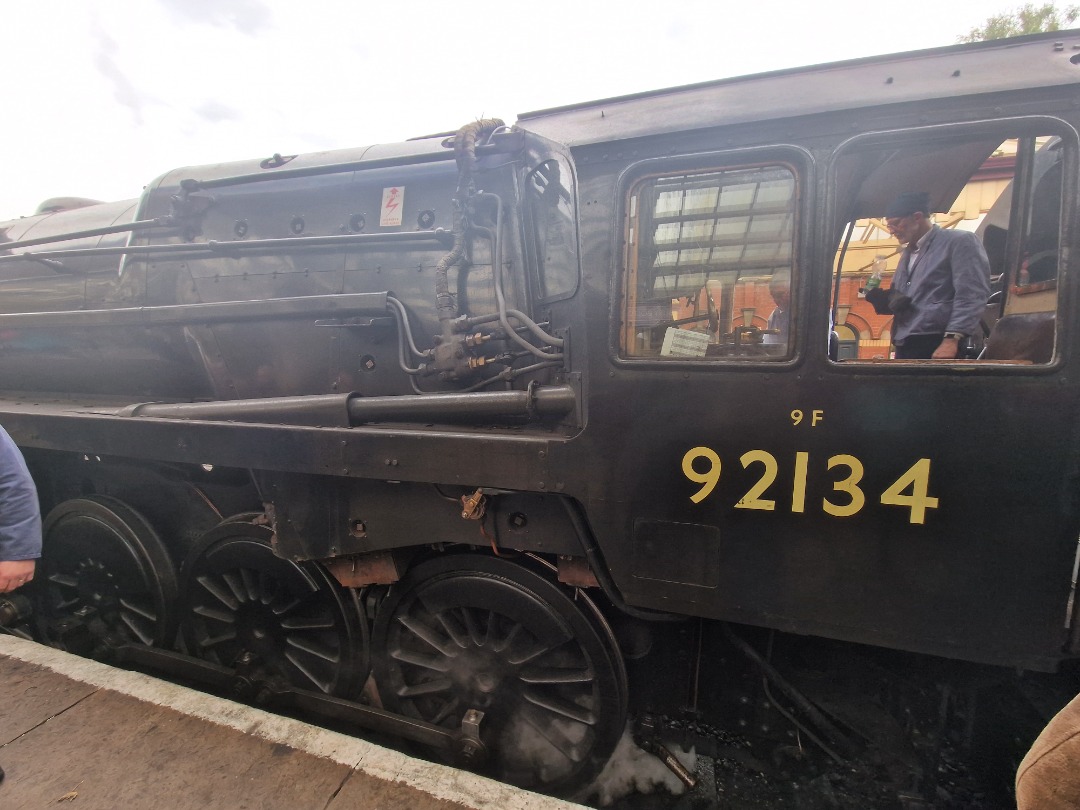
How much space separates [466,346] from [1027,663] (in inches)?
84.3

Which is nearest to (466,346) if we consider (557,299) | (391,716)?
(557,299)

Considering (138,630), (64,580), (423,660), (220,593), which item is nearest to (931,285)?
(423,660)

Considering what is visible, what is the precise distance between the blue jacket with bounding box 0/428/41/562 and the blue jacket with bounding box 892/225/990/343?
3.71 meters

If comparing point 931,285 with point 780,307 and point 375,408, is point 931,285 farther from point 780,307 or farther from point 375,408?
point 375,408

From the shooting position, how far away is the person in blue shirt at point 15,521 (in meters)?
1.96

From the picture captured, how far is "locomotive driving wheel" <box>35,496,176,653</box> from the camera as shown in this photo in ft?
9.62

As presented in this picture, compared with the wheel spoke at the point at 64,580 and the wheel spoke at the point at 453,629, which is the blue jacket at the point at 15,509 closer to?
the wheel spoke at the point at 64,580

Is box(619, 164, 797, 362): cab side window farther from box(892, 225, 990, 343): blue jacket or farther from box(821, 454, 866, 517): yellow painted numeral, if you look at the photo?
box(892, 225, 990, 343): blue jacket

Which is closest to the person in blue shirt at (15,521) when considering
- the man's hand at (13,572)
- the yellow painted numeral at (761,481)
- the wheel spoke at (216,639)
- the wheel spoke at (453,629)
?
the man's hand at (13,572)

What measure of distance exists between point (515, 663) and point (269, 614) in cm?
144

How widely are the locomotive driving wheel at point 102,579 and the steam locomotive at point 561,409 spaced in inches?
1.0

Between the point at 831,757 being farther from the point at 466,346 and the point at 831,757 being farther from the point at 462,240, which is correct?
the point at 462,240

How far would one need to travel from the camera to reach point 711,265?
5.44ft

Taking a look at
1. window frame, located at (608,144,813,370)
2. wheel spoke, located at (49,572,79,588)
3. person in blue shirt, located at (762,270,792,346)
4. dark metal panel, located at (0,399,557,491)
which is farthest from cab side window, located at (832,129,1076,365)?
wheel spoke, located at (49,572,79,588)
